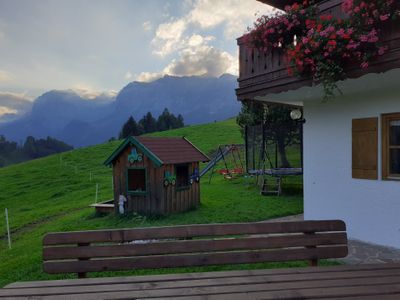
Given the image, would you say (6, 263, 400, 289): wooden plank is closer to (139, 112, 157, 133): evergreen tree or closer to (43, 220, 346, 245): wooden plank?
(43, 220, 346, 245): wooden plank

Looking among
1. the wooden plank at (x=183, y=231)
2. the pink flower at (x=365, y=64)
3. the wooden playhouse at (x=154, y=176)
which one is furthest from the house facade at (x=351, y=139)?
the wooden playhouse at (x=154, y=176)

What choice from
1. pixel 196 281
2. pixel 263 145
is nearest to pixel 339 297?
pixel 196 281

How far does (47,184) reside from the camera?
24547 mm

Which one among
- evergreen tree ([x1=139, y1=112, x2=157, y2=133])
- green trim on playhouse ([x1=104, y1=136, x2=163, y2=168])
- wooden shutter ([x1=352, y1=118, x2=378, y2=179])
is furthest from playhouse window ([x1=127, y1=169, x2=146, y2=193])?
evergreen tree ([x1=139, y1=112, x2=157, y2=133])

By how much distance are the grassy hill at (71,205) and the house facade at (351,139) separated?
2529 millimetres

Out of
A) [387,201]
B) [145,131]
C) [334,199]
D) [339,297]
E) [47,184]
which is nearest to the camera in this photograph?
[339,297]

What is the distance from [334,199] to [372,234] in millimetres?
1082

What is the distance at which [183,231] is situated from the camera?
3.42 metres

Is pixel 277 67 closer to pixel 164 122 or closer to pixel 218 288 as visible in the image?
pixel 218 288

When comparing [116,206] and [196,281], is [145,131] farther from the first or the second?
[196,281]

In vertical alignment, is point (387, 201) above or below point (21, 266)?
above

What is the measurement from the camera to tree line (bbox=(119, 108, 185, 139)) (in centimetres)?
5399

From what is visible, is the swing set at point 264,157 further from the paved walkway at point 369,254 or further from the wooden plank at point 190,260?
the wooden plank at point 190,260

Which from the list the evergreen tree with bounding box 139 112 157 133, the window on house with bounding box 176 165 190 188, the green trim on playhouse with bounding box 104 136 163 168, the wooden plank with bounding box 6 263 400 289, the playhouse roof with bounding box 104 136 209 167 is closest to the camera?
the wooden plank with bounding box 6 263 400 289
